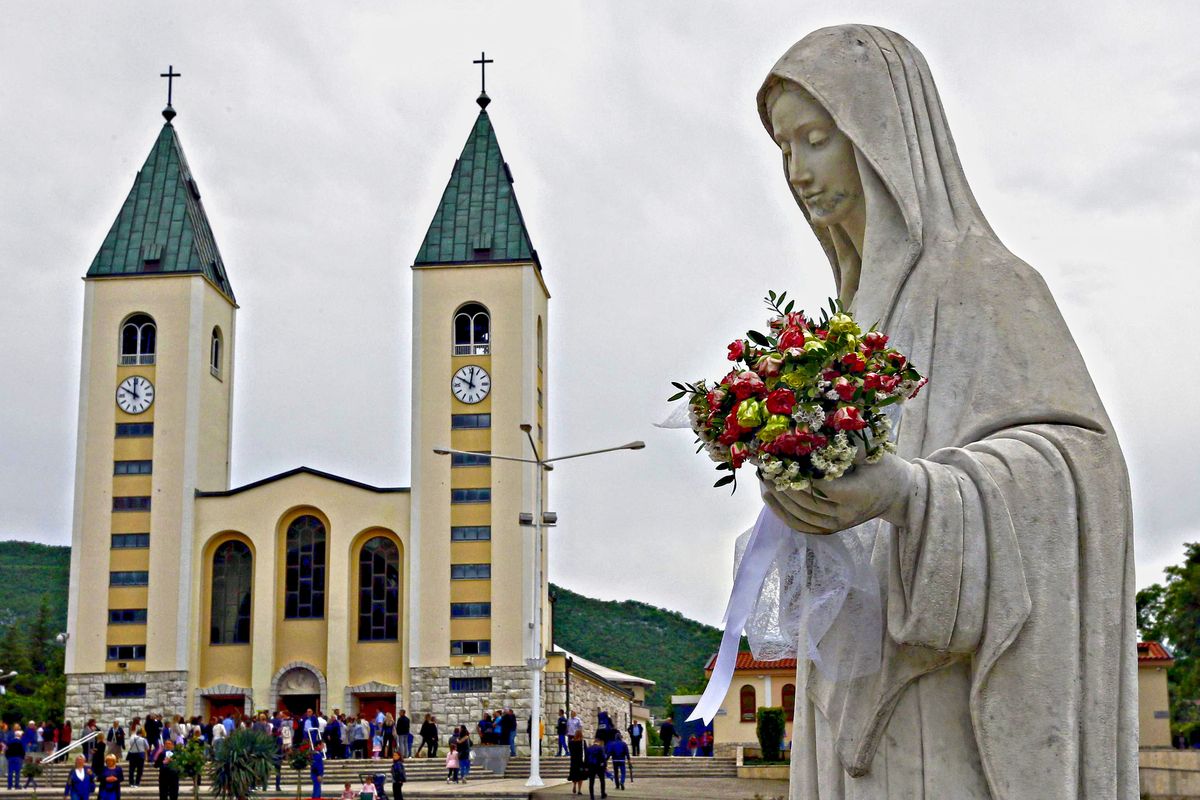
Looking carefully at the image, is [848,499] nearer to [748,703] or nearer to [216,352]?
[748,703]

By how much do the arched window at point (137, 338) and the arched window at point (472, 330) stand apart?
11.3 m

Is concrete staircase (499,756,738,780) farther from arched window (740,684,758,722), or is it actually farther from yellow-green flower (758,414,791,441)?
yellow-green flower (758,414,791,441)

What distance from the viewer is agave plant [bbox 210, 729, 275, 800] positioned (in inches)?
1072

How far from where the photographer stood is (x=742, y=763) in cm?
3844

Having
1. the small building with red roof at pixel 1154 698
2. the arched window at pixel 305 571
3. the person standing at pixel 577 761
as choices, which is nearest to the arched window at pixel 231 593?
the arched window at pixel 305 571

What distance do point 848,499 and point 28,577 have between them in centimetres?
13733

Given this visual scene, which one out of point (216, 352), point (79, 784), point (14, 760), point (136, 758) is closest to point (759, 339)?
point (79, 784)

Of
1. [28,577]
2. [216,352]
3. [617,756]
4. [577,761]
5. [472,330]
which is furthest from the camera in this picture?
[28,577]

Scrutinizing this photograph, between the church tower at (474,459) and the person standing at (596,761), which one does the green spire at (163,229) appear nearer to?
the church tower at (474,459)

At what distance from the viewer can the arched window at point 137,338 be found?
2217 inches

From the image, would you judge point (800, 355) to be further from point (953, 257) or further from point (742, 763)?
point (742, 763)

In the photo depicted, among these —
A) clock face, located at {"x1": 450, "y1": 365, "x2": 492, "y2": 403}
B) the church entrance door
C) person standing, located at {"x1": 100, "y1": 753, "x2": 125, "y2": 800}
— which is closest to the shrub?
person standing, located at {"x1": 100, "y1": 753, "x2": 125, "y2": 800}

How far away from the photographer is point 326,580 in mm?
55094

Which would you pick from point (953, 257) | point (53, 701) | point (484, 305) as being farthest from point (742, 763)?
point (53, 701)
